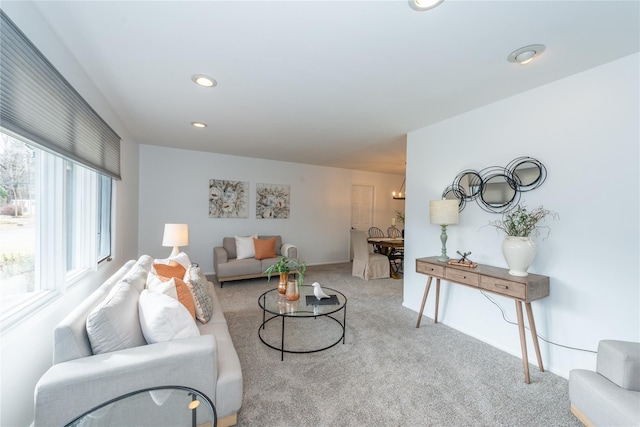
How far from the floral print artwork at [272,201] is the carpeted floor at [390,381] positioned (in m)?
2.78

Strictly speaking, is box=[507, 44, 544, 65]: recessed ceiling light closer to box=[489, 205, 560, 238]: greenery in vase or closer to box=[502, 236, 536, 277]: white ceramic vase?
box=[489, 205, 560, 238]: greenery in vase

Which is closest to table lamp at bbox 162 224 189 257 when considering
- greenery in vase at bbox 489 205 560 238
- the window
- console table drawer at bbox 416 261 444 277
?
the window

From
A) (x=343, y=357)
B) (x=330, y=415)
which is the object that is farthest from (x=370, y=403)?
(x=343, y=357)

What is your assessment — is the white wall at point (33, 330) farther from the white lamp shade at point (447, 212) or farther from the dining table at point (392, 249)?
the dining table at point (392, 249)

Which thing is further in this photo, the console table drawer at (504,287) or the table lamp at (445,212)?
the table lamp at (445,212)

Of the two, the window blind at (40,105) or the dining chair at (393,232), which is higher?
the window blind at (40,105)

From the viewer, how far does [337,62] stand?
1.87 metres

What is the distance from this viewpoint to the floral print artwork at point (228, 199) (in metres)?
5.01

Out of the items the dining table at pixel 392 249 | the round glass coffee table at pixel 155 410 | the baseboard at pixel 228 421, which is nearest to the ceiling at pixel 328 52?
the round glass coffee table at pixel 155 410

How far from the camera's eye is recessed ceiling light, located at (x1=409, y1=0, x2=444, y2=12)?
131 centimetres

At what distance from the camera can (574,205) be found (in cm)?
205

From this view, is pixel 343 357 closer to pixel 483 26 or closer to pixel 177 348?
pixel 177 348

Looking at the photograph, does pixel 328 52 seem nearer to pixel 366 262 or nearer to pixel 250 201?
pixel 366 262

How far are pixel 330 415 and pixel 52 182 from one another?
8.23ft
